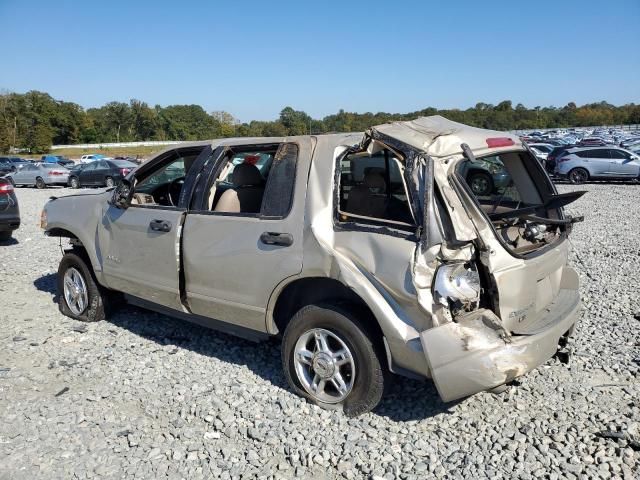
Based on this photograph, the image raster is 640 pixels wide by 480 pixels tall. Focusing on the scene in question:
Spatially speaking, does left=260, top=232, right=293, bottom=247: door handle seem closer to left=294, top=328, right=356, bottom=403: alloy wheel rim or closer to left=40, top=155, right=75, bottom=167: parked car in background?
left=294, top=328, right=356, bottom=403: alloy wheel rim

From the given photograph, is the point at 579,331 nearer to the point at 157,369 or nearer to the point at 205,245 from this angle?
the point at 205,245

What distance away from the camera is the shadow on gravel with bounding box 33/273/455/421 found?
12.5 feet

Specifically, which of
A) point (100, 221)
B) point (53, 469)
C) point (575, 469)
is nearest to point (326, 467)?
point (575, 469)

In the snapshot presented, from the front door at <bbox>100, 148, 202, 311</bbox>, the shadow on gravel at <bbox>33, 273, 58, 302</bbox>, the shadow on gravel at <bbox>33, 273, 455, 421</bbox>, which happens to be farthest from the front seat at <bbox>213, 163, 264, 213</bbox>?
the shadow on gravel at <bbox>33, 273, 58, 302</bbox>

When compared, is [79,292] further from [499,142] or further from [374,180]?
[499,142]

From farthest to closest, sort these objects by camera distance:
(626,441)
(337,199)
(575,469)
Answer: (337,199) < (626,441) < (575,469)

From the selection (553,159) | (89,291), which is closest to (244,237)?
(89,291)

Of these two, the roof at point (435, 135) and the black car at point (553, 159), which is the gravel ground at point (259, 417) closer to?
the roof at point (435, 135)

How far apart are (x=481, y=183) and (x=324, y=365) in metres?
1.98

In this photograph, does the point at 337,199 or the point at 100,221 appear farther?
the point at 100,221

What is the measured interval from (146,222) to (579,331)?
13.1ft

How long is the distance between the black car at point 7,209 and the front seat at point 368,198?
861cm

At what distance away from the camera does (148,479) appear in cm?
308

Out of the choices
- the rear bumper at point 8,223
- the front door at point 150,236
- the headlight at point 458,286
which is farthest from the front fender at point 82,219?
the rear bumper at point 8,223
